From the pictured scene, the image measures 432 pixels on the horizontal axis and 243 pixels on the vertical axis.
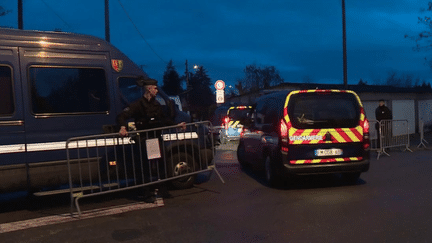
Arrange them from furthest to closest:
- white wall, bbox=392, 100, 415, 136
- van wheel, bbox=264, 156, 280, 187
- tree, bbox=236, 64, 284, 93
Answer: tree, bbox=236, 64, 284, 93
white wall, bbox=392, 100, 415, 136
van wheel, bbox=264, 156, 280, 187

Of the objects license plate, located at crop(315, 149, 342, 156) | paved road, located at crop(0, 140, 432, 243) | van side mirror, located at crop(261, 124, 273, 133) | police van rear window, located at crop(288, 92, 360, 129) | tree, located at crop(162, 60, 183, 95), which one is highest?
tree, located at crop(162, 60, 183, 95)

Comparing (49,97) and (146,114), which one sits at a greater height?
(49,97)

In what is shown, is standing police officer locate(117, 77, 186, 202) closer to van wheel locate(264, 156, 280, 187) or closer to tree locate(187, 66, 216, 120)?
Answer: van wheel locate(264, 156, 280, 187)

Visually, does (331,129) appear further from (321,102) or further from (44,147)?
(44,147)

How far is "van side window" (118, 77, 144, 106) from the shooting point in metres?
7.12

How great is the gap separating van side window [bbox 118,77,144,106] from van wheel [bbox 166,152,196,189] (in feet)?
4.21

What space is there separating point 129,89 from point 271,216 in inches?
135

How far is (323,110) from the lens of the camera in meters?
7.30

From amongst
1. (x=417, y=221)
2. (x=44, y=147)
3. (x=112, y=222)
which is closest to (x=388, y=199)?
(x=417, y=221)

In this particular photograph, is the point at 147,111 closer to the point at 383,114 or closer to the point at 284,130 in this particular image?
the point at 284,130

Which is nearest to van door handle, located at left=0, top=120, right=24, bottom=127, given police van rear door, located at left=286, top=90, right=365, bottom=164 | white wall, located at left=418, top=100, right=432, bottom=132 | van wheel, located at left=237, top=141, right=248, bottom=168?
police van rear door, located at left=286, top=90, right=365, bottom=164

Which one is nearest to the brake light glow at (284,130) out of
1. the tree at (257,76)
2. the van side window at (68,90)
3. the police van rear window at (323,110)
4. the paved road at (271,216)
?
the police van rear window at (323,110)

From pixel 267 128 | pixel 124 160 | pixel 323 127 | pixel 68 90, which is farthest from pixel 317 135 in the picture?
pixel 68 90

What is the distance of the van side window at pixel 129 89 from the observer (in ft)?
23.4
